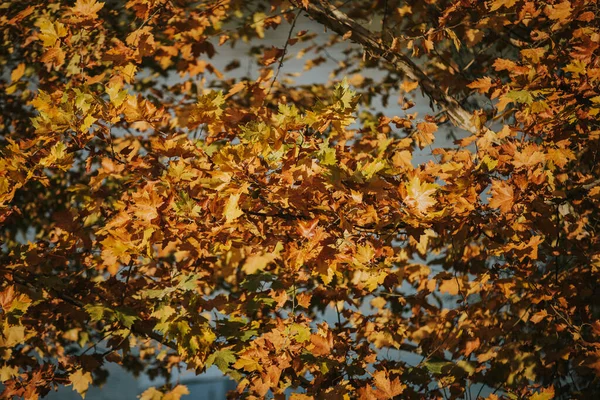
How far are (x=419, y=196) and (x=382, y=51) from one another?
158 cm

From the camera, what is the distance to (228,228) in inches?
84.1

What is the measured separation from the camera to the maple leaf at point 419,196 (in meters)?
2.09

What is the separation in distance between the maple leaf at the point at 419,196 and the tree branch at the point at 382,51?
137cm

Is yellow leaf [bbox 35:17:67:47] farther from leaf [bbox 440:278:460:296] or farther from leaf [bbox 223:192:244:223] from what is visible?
leaf [bbox 440:278:460:296]

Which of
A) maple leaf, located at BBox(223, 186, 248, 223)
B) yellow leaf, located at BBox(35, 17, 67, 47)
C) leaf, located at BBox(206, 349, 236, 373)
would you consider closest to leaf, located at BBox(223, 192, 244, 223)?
maple leaf, located at BBox(223, 186, 248, 223)

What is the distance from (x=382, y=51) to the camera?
336 centimetres

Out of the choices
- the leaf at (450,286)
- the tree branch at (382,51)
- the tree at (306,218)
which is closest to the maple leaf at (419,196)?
the tree at (306,218)

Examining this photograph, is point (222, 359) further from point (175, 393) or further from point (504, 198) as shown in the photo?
point (504, 198)

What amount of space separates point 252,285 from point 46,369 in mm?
1348

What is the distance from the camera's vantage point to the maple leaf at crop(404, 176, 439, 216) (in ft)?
6.84

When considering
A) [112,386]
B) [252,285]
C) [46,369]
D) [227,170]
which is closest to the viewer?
[227,170]

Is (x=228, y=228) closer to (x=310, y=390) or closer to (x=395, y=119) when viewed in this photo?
(x=310, y=390)

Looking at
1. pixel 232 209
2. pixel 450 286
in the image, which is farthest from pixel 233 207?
pixel 450 286

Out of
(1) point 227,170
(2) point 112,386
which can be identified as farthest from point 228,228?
(2) point 112,386
